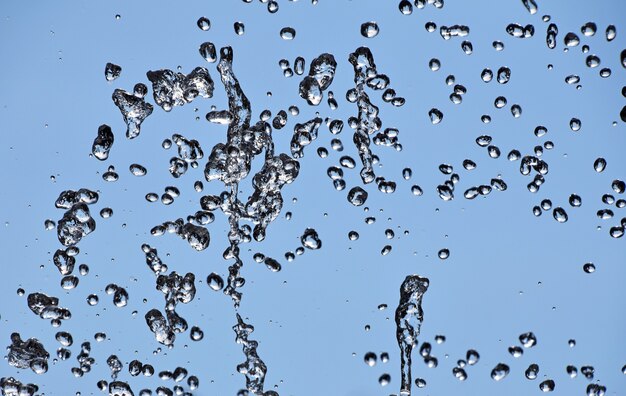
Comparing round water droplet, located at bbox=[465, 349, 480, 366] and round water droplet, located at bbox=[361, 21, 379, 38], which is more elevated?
round water droplet, located at bbox=[361, 21, 379, 38]

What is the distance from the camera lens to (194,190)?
8.98ft

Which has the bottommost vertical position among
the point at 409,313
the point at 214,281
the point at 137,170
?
the point at 409,313

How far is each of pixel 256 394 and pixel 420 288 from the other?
2.80 feet

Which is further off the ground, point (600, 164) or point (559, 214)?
point (600, 164)

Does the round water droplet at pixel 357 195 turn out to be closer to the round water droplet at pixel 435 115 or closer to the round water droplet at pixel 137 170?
the round water droplet at pixel 435 115

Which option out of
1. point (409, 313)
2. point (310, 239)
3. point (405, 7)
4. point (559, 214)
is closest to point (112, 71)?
point (310, 239)

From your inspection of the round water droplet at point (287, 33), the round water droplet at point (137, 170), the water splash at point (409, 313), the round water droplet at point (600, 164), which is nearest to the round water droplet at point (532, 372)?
the water splash at point (409, 313)

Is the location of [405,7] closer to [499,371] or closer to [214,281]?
[214,281]

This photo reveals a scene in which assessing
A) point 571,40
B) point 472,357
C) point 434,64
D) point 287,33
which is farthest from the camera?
point 472,357

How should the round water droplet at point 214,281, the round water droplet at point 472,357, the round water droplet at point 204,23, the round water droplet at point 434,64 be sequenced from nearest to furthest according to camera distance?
the round water droplet at point 204,23 < the round water droplet at point 214,281 < the round water droplet at point 434,64 < the round water droplet at point 472,357

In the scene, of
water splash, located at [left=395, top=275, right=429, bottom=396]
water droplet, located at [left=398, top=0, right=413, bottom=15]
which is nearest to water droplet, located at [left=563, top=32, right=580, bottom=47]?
water droplet, located at [left=398, top=0, right=413, bottom=15]

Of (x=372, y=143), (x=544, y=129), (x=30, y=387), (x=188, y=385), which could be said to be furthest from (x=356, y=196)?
(x=30, y=387)

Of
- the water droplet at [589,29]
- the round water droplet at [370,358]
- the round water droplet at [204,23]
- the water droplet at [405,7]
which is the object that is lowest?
the round water droplet at [370,358]

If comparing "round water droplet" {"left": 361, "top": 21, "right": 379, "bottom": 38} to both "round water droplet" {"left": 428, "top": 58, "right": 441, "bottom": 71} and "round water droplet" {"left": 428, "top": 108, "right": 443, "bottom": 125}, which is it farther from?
"round water droplet" {"left": 428, "top": 108, "right": 443, "bottom": 125}
